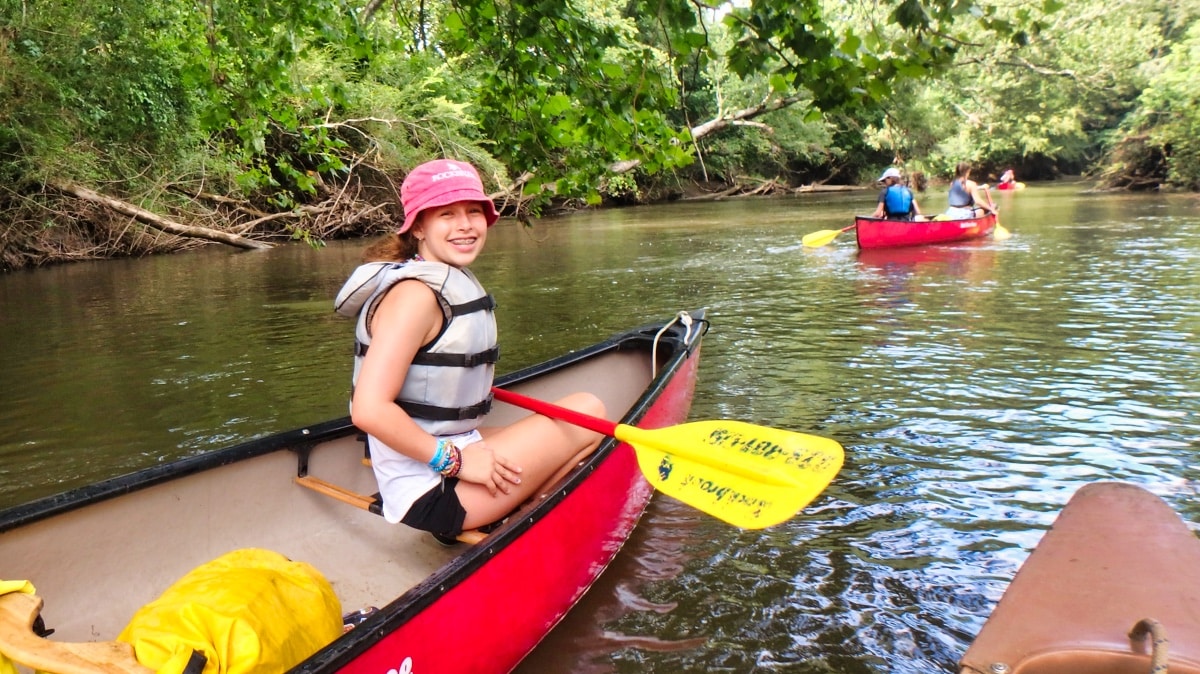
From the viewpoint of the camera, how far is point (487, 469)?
97.7 inches

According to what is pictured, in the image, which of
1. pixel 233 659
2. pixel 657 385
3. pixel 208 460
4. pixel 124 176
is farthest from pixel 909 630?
pixel 124 176

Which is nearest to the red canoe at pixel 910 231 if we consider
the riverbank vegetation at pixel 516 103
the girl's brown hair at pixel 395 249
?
the riverbank vegetation at pixel 516 103

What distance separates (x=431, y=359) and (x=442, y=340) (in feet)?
0.20

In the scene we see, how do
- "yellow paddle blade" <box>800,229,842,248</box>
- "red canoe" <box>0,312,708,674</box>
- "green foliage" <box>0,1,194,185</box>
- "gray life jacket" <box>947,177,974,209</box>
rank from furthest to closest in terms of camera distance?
1. "gray life jacket" <box>947,177,974,209</box>
2. "yellow paddle blade" <box>800,229,842,248</box>
3. "green foliage" <box>0,1,194,185</box>
4. "red canoe" <box>0,312,708,674</box>

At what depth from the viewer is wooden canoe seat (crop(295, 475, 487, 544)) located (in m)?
2.53

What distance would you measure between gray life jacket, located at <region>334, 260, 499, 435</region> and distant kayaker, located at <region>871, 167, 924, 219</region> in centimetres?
1063

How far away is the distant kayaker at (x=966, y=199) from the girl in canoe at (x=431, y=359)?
11.9 m

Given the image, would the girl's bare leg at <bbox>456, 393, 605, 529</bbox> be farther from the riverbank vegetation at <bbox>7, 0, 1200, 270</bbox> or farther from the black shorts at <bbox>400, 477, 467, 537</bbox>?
A: the riverbank vegetation at <bbox>7, 0, 1200, 270</bbox>

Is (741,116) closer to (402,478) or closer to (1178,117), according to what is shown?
(402,478)

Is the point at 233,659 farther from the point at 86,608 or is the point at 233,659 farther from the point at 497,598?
the point at 86,608

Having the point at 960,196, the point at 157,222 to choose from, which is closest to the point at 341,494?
the point at 960,196

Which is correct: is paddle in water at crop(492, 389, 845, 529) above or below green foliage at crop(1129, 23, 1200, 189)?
below

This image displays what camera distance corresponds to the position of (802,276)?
9664 millimetres

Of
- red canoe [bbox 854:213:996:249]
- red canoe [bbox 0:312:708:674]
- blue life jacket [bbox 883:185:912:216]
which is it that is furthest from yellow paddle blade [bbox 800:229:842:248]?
red canoe [bbox 0:312:708:674]
